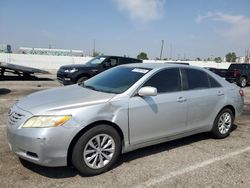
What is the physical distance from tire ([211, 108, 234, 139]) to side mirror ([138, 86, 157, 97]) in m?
2.02

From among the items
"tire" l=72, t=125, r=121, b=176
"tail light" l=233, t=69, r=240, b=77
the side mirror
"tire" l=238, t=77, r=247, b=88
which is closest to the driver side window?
the side mirror

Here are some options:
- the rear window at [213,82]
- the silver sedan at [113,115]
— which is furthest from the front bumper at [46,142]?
the rear window at [213,82]

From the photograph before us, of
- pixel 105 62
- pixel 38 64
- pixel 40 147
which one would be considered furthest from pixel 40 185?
pixel 38 64

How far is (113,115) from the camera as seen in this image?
3850 millimetres

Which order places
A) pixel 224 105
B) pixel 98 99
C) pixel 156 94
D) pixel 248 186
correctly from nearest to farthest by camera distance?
pixel 248 186, pixel 98 99, pixel 156 94, pixel 224 105

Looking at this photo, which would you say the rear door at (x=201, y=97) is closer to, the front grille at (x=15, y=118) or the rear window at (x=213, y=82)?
the rear window at (x=213, y=82)

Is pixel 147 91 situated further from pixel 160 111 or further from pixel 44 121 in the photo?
pixel 44 121

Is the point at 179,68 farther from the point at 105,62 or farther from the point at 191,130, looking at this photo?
the point at 105,62

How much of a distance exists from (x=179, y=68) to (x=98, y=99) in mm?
1871

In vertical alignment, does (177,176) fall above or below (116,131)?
below

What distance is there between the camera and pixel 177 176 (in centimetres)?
384

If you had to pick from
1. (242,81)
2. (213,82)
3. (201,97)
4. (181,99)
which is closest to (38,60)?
(242,81)

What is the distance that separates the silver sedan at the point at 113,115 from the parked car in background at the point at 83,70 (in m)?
7.09

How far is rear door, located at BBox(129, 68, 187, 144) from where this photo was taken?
4121 mm
